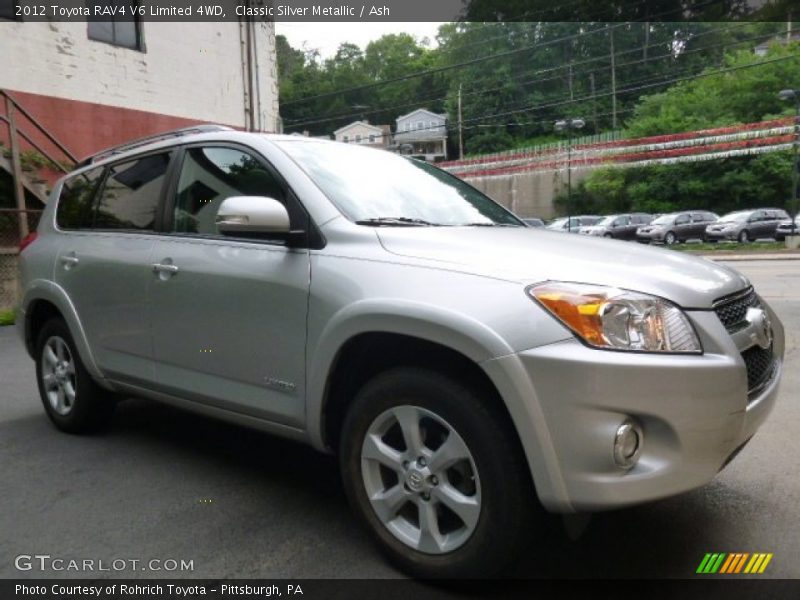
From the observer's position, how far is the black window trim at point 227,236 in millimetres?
3045

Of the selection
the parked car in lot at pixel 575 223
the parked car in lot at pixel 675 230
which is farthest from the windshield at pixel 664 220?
the parked car in lot at pixel 575 223

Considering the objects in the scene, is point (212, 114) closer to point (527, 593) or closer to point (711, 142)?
point (527, 593)

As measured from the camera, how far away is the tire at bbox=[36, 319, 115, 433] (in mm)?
4352

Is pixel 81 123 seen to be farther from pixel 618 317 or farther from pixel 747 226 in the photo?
pixel 747 226

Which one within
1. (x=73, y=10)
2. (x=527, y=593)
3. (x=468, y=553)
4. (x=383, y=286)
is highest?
(x=73, y=10)

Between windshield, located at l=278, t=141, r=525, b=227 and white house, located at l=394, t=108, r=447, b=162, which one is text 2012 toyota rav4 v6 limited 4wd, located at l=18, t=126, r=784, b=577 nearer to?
windshield, located at l=278, t=141, r=525, b=227

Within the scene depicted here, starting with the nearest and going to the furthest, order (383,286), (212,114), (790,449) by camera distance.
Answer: (383,286), (790,449), (212,114)

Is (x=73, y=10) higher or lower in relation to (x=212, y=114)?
higher

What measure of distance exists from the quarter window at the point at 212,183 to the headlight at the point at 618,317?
1.51 m

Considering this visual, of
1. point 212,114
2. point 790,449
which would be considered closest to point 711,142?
point 212,114

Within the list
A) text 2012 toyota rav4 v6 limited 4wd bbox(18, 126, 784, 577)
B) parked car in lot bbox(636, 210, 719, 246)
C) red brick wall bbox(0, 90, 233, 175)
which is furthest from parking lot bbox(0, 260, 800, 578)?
parked car in lot bbox(636, 210, 719, 246)

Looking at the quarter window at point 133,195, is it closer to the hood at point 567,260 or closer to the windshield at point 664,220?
the hood at point 567,260

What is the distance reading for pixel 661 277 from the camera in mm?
2527

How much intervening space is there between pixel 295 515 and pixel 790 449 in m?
2.78
